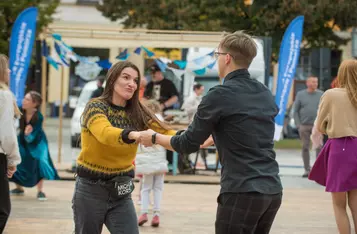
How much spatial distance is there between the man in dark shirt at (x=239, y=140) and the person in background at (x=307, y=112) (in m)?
12.2

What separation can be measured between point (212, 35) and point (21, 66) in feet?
12.6

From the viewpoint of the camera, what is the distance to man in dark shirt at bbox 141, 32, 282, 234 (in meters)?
4.95

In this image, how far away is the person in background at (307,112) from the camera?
1716 cm

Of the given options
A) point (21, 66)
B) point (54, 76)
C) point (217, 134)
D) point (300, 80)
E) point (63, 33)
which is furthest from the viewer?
point (54, 76)

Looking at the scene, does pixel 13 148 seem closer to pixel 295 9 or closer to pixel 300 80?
pixel 295 9

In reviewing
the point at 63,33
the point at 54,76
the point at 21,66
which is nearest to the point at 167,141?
the point at 21,66

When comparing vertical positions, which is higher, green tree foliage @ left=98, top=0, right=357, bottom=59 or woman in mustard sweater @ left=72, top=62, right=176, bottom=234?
woman in mustard sweater @ left=72, top=62, right=176, bottom=234

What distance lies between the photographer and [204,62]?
16.2m

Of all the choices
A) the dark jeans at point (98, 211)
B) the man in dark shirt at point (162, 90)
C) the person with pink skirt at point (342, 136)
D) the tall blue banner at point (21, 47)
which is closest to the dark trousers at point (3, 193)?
the dark jeans at point (98, 211)

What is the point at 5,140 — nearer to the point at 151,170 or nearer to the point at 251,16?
the point at 151,170

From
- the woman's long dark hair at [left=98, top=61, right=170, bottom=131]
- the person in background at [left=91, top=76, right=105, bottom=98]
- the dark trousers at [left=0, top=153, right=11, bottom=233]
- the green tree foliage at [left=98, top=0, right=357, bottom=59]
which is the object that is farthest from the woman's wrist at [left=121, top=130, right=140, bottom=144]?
the green tree foliage at [left=98, top=0, right=357, bottom=59]

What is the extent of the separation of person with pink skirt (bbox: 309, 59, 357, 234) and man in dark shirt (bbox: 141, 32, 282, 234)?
9.59ft

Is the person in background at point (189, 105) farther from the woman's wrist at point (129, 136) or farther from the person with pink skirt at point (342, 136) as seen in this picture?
the woman's wrist at point (129, 136)

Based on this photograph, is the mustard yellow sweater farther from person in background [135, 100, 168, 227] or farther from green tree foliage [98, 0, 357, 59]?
green tree foliage [98, 0, 357, 59]
